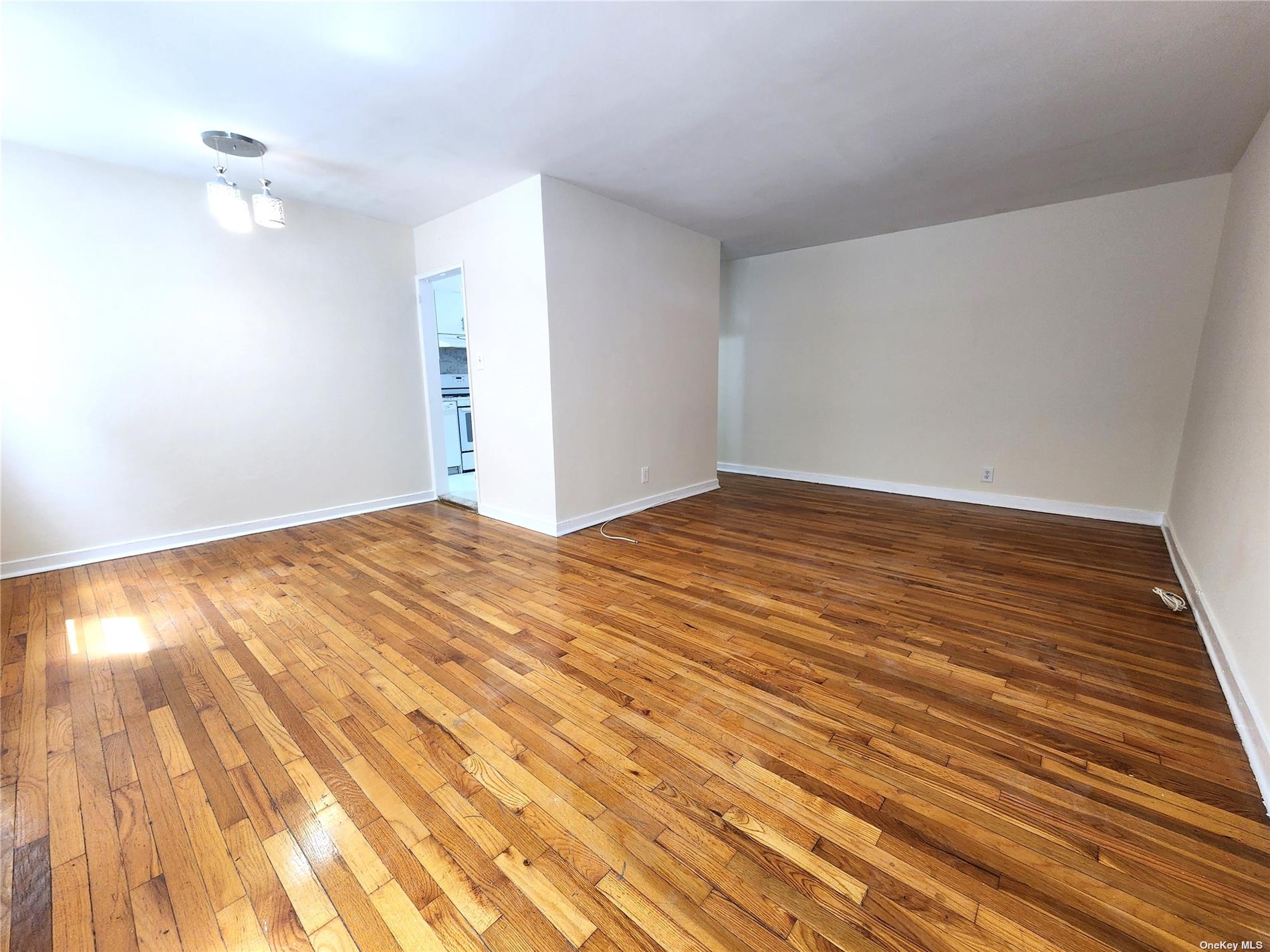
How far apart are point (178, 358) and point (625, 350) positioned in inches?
121

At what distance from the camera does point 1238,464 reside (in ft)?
6.96

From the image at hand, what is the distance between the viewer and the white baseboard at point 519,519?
12.0ft

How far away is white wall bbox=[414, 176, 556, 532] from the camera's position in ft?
11.2

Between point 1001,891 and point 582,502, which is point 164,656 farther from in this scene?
point 1001,891

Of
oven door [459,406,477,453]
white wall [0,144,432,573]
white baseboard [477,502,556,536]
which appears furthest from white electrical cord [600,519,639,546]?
oven door [459,406,477,453]

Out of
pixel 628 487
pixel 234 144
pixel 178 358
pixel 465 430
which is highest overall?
pixel 234 144

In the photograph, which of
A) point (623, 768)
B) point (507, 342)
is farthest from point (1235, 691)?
point (507, 342)

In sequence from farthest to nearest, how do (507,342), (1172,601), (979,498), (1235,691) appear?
(979,498) < (507,342) < (1172,601) < (1235,691)

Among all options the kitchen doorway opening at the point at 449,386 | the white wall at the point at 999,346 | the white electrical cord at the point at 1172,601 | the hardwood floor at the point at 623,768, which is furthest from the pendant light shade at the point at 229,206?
the white electrical cord at the point at 1172,601

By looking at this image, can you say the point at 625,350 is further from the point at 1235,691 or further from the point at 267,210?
the point at 1235,691

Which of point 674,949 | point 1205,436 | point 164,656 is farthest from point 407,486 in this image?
point 1205,436

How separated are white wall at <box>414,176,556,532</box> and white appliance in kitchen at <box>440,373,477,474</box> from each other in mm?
1488

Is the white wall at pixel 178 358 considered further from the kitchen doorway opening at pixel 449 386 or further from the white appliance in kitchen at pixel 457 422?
the white appliance in kitchen at pixel 457 422

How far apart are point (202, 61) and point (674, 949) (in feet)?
11.1
